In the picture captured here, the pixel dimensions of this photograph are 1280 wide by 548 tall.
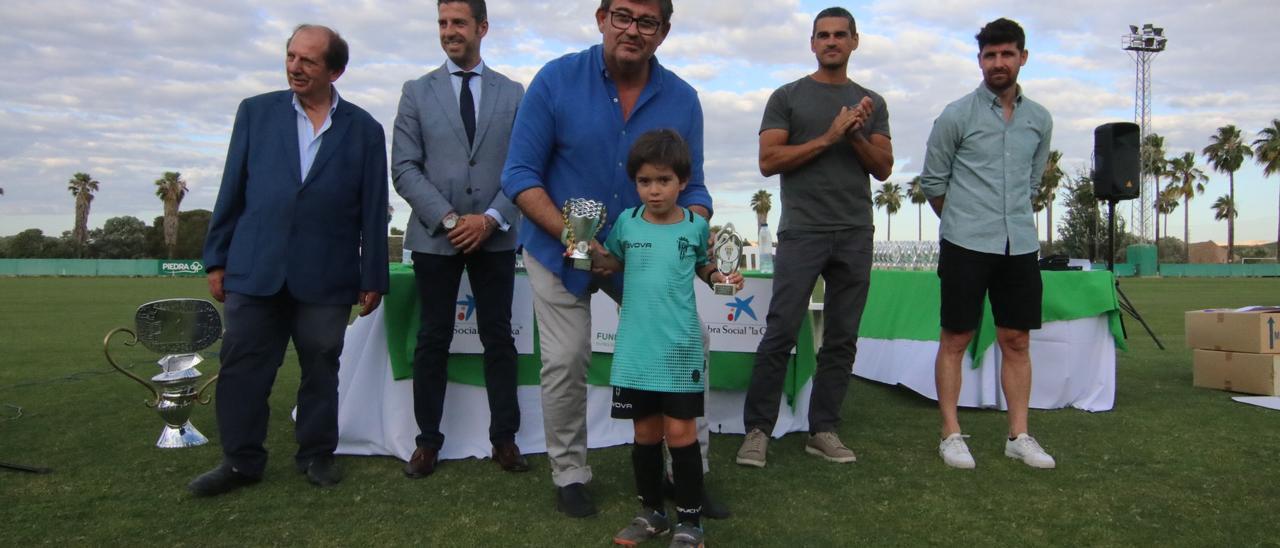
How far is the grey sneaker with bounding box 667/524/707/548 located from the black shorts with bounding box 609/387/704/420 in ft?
1.08

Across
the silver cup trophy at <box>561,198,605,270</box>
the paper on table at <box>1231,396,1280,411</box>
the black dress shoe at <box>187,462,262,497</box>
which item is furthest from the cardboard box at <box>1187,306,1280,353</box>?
the black dress shoe at <box>187,462,262,497</box>

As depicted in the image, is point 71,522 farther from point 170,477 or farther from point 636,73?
point 636,73

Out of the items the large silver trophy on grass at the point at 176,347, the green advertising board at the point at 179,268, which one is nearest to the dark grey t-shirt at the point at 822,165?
the large silver trophy on grass at the point at 176,347

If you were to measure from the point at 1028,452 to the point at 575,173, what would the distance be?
7.50ft

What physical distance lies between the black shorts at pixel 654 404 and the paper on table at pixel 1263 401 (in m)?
4.04

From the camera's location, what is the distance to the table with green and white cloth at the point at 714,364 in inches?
157

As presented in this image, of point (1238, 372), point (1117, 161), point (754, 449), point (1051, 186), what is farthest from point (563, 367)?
point (1051, 186)

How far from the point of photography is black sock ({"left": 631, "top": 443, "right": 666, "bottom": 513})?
279 centimetres

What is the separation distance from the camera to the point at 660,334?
2.68 meters

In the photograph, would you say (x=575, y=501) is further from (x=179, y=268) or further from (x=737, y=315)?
(x=179, y=268)

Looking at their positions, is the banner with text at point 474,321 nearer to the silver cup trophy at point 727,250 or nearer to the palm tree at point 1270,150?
the silver cup trophy at point 727,250

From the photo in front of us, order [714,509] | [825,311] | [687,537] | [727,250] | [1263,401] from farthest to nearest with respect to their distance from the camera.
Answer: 1. [1263,401]
2. [825,311]
3. [714,509]
4. [727,250]
5. [687,537]

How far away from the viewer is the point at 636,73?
307 cm

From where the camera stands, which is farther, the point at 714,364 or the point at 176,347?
the point at 714,364
